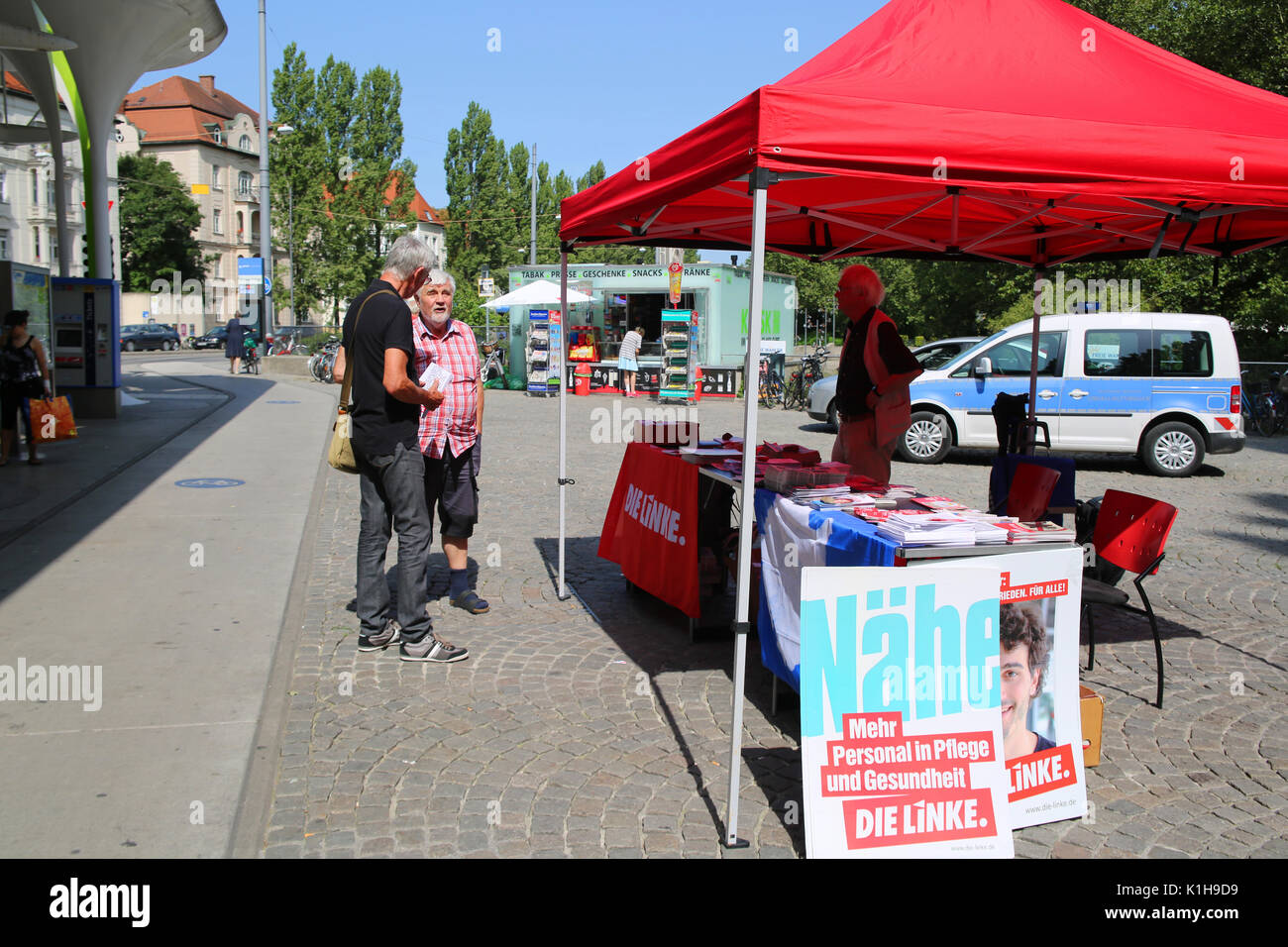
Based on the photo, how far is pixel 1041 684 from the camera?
3732 millimetres

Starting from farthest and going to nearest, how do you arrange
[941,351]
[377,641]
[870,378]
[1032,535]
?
[941,351] → [870,378] → [377,641] → [1032,535]

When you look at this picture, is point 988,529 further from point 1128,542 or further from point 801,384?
point 801,384

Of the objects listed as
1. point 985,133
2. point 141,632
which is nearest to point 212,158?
point 141,632

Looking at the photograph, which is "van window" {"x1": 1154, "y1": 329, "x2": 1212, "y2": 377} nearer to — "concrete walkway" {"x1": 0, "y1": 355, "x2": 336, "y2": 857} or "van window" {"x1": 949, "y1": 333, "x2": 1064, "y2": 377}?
"van window" {"x1": 949, "y1": 333, "x2": 1064, "y2": 377}

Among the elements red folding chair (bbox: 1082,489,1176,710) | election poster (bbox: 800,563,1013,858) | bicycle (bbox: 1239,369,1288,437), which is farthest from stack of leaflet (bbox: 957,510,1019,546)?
bicycle (bbox: 1239,369,1288,437)

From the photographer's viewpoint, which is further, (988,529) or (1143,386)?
(1143,386)

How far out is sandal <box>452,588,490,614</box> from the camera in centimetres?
621

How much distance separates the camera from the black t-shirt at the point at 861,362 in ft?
19.3

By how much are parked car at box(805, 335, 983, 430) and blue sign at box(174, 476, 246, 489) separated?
7.58 metres

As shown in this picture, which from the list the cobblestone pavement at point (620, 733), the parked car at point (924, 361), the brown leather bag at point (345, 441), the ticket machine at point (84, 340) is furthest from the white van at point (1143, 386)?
the ticket machine at point (84, 340)

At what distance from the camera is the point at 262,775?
13.2ft

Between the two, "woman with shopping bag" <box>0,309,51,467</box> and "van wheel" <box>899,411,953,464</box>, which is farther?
"van wheel" <box>899,411,953,464</box>

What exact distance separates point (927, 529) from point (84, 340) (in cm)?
1613

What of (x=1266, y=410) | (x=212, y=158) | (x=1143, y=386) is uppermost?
(x=212, y=158)
